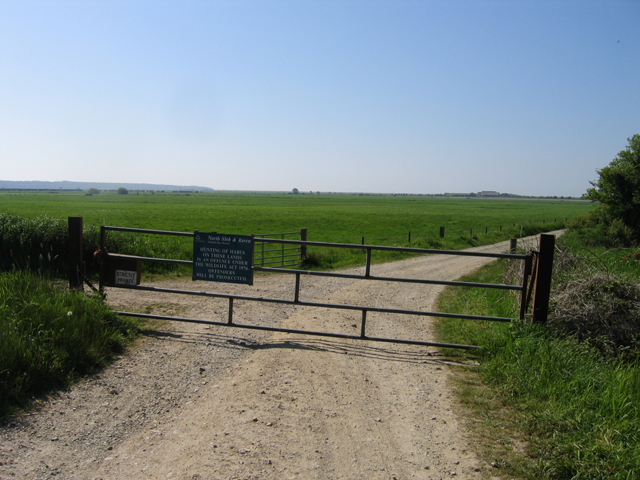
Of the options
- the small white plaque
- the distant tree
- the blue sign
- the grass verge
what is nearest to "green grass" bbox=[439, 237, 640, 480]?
the grass verge

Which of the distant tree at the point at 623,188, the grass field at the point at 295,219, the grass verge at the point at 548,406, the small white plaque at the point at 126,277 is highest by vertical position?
the distant tree at the point at 623,188

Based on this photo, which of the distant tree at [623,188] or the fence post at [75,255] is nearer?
the fence post at [75,255]

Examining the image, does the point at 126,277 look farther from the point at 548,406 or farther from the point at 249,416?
the point at 548,406

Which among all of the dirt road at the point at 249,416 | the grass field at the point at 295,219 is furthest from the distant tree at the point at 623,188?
the dirt road at the point at 249,416

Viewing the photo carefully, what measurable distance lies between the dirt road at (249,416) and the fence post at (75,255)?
1.50 meters

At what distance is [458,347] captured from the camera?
638 cm

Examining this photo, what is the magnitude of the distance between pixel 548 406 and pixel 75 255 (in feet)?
22.2

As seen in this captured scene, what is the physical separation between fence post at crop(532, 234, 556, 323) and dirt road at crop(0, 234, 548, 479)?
146 cm

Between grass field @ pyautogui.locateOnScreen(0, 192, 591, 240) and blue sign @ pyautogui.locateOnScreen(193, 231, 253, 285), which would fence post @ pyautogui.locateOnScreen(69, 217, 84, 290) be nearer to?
blue sign @ pyautogui.locateOnScreen(193, 231, 253, 285)

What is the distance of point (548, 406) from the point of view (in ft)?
14.2

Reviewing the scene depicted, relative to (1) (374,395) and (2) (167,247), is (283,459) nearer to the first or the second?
(1) (374,395)

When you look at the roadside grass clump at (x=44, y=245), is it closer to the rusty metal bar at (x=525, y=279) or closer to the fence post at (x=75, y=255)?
the fence post at (x=75, y=255)

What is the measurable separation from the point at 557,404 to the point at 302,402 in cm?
245

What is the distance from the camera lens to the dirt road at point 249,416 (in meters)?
3.54
